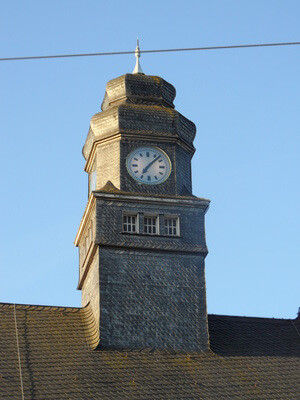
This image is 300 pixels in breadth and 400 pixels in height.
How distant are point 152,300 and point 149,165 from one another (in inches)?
249

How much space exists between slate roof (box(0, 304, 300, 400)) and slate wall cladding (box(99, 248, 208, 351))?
0.67 m

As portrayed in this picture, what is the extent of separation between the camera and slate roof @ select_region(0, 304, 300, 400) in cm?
3622

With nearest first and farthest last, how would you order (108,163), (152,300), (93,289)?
(152,300) → (93,289) → (108,163)

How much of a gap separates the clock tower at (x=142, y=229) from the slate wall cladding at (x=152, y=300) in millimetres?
40

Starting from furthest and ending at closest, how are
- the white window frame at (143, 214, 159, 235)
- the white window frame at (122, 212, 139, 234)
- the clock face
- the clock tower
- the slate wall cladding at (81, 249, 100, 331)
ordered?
the clock face → the white window frame at (143, 214, 159, 235) → the white window frame at (122, 212, 139, 234) → the slate wall cladding at (81, 249, 100, 331) → the clock tower

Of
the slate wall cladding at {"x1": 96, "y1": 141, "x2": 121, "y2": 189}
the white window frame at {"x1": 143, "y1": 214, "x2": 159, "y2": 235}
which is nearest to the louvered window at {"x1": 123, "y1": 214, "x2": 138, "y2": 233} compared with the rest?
the white window frame at {"x1": 143, "y1": 214, "x2": 159, "y2": 235}

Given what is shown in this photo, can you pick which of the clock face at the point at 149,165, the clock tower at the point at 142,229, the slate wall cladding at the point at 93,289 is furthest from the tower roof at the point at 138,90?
the slate wall cladding at the point at 93,289

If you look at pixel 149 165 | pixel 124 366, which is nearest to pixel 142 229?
pixel 149 165

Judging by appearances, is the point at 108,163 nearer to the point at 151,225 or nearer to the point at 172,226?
the point at 151,225

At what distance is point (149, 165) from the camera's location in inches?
1690

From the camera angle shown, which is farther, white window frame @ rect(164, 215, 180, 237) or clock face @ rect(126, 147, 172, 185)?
clock face @ rect(126, 147, 172, 185)

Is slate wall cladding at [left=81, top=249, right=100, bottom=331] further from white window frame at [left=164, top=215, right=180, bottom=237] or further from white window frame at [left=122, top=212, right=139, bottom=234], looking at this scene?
white window frame at [left=164, top=215, right=180, bottom=237]

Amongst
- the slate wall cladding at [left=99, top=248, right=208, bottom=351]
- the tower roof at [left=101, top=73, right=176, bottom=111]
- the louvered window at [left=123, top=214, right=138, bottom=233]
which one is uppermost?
the tower roof at [left=101, top=73, right=176, bottom=111]

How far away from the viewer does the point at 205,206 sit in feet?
138
